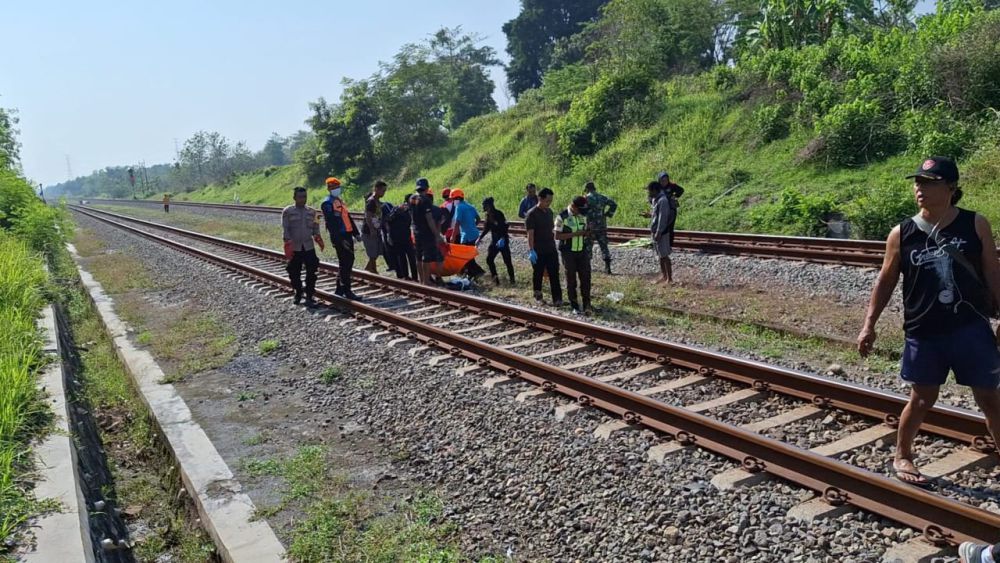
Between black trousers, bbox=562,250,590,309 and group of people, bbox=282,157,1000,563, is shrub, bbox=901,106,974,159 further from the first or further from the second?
group of people, bbox=282,157,1000,563

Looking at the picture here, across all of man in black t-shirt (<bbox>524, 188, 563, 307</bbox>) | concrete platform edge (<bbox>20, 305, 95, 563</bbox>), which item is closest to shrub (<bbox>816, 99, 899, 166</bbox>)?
man in black t-shirt (<bbox>524, 188, 563, 307</bbox>)

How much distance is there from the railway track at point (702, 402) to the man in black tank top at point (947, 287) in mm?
652

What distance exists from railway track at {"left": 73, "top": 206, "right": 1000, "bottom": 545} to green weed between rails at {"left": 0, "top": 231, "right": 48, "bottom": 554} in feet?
11.6

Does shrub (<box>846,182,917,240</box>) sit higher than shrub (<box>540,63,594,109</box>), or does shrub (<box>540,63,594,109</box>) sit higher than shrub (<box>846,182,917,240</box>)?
shrub (<box>540,63,594,109</box>)

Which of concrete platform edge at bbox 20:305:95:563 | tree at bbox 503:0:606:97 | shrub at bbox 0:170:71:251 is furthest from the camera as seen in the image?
tree at bbox 503:0:606:97

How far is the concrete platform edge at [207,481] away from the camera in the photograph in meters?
4.34

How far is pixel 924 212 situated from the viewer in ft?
12.1

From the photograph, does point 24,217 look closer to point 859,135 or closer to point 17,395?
point 17,395

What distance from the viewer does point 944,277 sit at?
3654mm

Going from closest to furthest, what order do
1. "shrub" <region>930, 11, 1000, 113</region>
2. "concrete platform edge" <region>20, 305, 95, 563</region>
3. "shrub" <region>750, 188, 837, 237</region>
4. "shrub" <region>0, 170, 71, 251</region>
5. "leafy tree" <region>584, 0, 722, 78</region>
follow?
1. "concrete platform edge" <region>20, 305, 95, 563</region>
2. "shrub" <region>750, 188, 837, 237</region>
3. "shrub" <region>930, 11, 1000, 113</region>
4. "shrub" <region>0, 170, 71, 251</region>
5. "leafy tree" <region>584, 0, 722, 78</region>

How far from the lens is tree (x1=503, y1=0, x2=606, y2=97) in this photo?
59312 mm

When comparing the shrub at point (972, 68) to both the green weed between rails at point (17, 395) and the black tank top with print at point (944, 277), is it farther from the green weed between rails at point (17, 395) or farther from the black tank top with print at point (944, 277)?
the green weed between rails at point (17, 395)

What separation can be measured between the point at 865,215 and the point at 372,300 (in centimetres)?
934

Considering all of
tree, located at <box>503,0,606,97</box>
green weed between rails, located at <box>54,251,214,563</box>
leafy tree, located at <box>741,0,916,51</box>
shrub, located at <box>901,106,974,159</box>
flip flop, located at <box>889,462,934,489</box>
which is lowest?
green weed between rails, located at <box>54,251,214,563</box>
